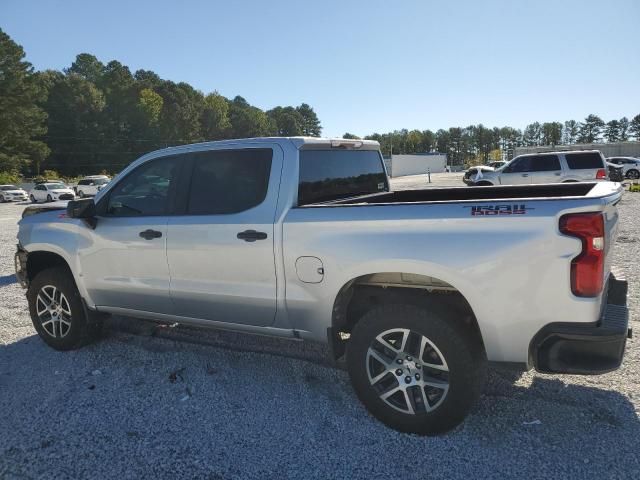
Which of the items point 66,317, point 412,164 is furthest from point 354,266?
point 412,164

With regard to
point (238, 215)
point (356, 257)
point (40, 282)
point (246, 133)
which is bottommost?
point (40, 282)

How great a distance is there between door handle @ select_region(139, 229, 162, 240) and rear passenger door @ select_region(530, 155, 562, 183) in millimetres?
14949

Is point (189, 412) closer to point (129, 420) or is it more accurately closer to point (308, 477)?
point (129, 420)

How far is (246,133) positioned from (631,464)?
371 feet

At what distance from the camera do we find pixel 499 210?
8.62ft

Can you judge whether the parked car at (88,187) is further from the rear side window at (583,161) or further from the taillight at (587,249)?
the taillight at (587,249)

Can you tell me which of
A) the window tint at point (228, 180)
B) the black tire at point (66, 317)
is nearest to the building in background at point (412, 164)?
the black tire at point (66, 317)

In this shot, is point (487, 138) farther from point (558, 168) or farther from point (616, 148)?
point (558, 168)

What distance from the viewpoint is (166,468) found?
280 cm

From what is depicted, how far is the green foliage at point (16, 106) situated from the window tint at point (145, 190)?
195 ft

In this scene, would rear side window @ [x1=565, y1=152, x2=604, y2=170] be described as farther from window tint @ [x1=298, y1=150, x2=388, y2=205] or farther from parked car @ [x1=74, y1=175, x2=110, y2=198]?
parked car @ [x1=74, y1=175, x2=110, y2=198]

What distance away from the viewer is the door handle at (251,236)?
11.1ft

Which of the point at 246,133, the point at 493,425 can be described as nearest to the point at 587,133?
the point at 246,133

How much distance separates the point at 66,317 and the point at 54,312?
14 centimetres
